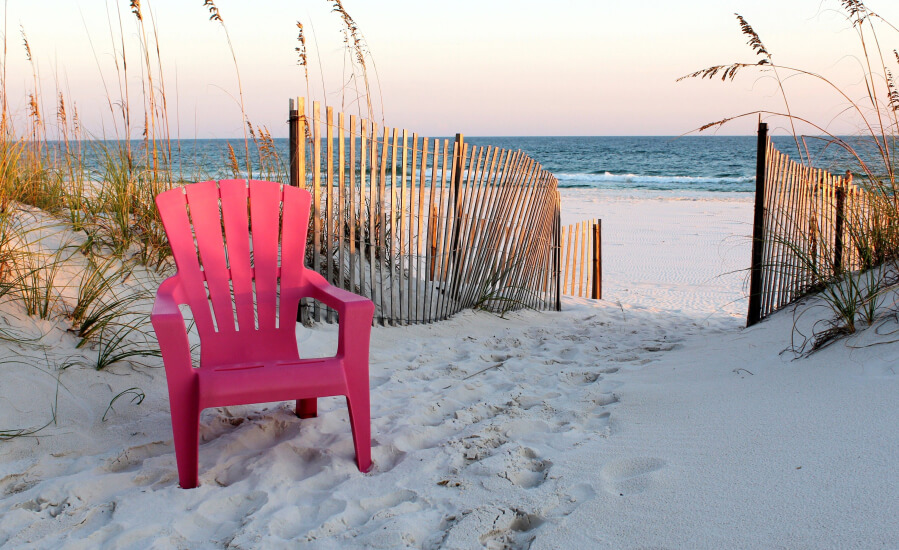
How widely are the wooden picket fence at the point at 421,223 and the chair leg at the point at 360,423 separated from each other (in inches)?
69.7

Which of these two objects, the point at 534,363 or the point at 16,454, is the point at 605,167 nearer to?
the point at 534,363

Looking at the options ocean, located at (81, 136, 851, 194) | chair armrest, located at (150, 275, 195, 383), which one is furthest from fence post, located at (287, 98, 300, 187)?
ocean, located at (81, 136, 851, 194)

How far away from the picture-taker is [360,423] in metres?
2.39

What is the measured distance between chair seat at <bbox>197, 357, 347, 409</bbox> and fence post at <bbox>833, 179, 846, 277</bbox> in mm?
2683

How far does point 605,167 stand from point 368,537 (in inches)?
1263

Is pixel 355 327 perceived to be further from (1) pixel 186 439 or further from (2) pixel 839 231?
(2) pixel 839 231

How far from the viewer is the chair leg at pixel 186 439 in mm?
2193

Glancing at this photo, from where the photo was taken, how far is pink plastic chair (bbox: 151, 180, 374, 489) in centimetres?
220

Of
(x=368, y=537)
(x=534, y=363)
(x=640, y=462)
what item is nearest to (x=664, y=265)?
(x=534, y=363)

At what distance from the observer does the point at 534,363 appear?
3.84 metres

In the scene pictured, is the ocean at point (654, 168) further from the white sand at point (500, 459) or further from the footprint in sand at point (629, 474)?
the footprint in sand at point (629, 474)

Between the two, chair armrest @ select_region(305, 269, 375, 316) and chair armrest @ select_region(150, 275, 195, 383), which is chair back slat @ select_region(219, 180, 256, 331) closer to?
chair armrest @ select_region(305, 269, 375, 316)

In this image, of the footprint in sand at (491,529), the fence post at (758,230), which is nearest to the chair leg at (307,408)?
the footprint in sand at (491,529)

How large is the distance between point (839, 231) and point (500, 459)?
147 inches
